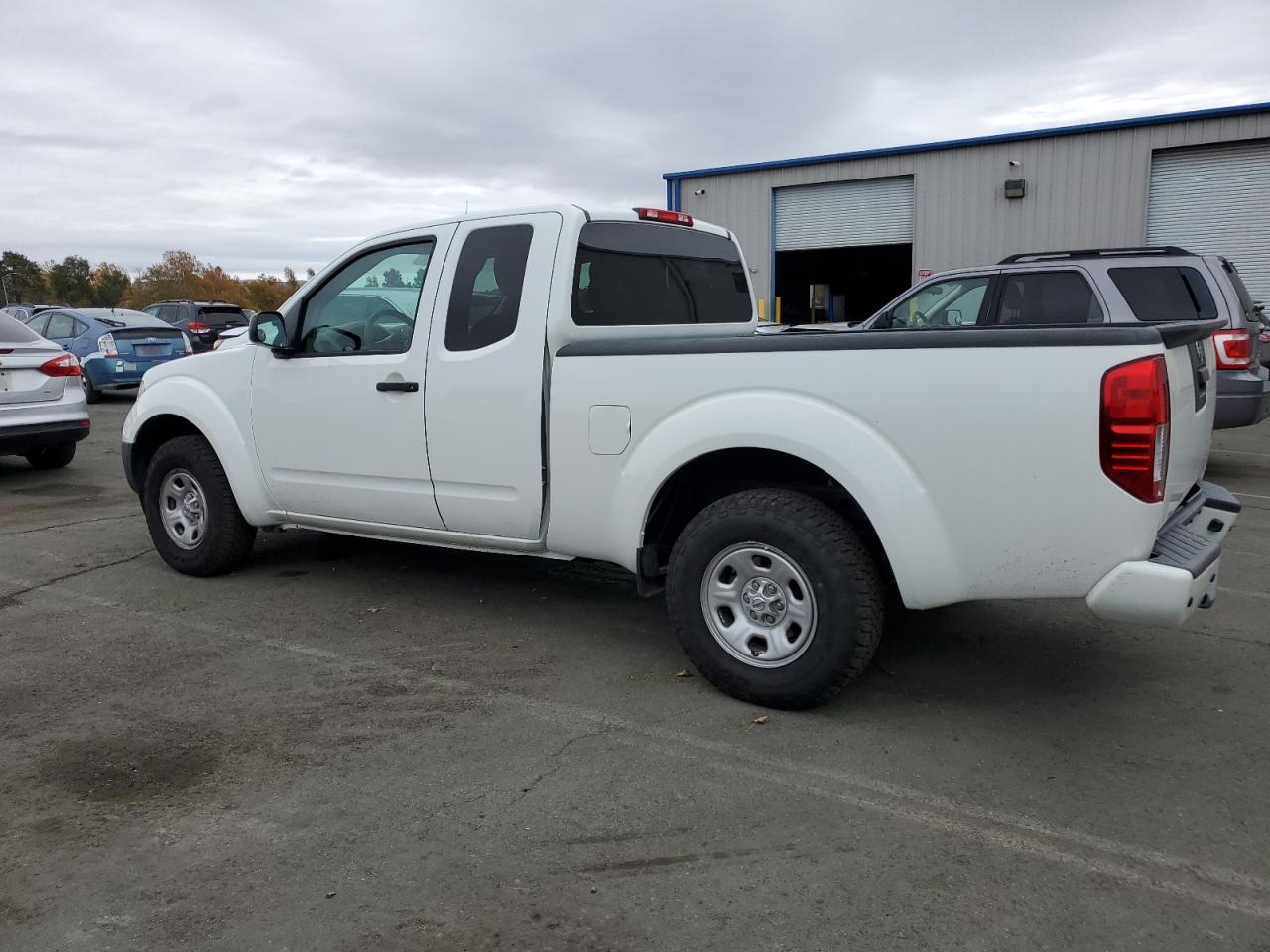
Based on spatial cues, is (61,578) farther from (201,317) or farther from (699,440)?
(201,317)

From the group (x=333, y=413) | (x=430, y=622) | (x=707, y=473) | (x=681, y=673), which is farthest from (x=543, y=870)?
(x=333, y=413)

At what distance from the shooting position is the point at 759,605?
379 cm

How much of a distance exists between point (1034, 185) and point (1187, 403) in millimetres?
16207

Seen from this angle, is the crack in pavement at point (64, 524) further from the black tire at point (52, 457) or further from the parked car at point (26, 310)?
the parked car at point (26, 310)

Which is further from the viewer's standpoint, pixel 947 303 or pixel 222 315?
pixel 222 315

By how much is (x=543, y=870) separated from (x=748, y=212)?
1991 centimetres

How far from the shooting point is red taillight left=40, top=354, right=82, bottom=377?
29.6 ft

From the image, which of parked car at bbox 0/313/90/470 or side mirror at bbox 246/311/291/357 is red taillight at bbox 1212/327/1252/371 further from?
parked car at bbox 0/313/90/470

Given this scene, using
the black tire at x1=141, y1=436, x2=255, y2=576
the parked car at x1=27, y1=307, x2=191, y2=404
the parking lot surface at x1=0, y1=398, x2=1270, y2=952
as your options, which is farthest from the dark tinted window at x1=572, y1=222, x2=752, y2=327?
the parked car at x1=27, y1=307, x2=191, y2=404

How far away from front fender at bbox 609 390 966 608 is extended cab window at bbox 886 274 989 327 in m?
5.41

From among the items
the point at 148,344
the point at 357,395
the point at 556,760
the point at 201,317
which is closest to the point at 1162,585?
the point at 556,760

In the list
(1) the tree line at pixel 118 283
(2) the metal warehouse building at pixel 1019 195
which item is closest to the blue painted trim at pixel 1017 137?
(2) the metal warehouse building at pixel 1019 195

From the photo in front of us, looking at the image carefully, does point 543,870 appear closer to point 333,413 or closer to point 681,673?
point 681,673

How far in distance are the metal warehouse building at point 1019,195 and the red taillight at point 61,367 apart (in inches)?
564
